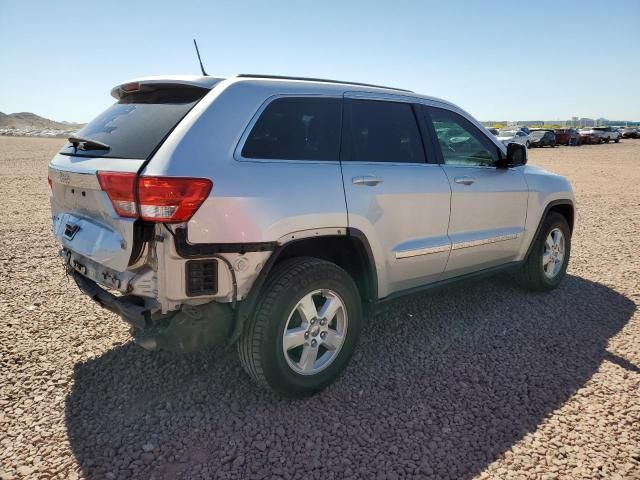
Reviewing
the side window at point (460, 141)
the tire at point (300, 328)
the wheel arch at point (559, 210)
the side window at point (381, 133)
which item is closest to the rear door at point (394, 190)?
the side window at point (381, 133)

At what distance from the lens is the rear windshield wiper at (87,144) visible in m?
2.70

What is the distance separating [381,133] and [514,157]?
1.38 m

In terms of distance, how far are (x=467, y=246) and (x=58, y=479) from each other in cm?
306

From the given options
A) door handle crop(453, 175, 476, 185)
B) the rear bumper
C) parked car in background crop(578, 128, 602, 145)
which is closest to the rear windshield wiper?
the rear bumper

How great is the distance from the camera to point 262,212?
8.30 ft

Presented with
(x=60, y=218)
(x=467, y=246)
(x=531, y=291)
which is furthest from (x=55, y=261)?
(x=531, y=291)

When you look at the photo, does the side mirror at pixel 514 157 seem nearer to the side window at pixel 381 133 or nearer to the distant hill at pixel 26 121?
the side window at pixel 381 133

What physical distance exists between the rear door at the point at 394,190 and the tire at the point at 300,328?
360 mm

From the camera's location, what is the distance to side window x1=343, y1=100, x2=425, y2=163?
3.16 metres

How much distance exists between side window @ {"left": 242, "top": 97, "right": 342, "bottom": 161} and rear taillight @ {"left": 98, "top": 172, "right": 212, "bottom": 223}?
37 cm

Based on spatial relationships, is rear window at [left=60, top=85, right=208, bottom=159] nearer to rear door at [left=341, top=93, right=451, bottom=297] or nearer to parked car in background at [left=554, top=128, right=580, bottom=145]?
rear door at [left=341, top=93, right=451, bottom=297]

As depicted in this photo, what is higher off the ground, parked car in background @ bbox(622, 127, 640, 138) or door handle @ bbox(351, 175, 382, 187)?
door handle @ bbox(351, 175, 382, 187)

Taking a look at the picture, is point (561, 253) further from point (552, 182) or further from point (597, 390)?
point (597, 390)

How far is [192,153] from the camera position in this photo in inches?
94.8
